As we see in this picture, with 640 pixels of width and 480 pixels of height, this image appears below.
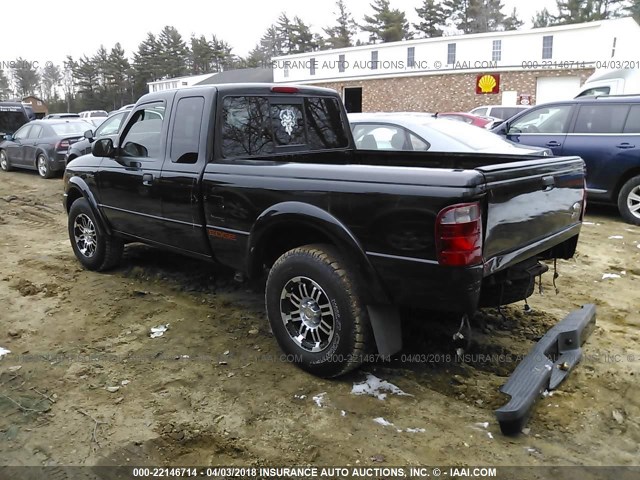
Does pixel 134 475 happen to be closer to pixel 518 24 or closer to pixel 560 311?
pixel 560 311

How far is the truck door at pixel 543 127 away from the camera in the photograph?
8.62m

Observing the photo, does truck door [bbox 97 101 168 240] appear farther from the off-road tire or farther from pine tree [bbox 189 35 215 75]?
pine tree [bbox 189 35 215 75]

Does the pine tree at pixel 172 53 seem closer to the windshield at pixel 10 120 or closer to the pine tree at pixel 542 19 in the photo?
the pine tree at pixel 542 19

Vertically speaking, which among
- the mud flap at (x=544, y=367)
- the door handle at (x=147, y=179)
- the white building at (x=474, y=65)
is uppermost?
the white building at (x=474, y=65)

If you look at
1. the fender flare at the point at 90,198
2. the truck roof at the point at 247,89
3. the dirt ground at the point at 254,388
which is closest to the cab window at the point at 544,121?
the dirt ground at the point at 254,388

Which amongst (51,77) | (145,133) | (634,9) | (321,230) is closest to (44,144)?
(145,133)

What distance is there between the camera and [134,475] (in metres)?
2.68

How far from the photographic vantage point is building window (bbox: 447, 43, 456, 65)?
35.5 meters

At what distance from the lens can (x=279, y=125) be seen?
4.52 metres

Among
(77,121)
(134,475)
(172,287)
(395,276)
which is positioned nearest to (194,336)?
(172,287)

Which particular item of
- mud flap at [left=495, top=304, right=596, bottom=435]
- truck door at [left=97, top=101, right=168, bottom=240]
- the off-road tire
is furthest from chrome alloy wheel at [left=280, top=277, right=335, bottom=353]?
the off-road tire

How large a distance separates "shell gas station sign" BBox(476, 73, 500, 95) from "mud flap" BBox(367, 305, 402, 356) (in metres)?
32.8

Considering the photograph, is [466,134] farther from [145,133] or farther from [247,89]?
[145,133]

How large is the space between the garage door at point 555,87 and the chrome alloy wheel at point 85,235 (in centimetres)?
3015
